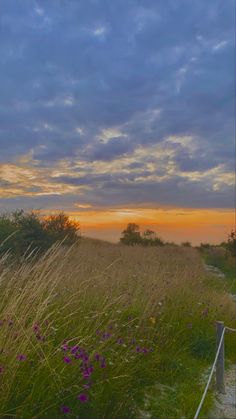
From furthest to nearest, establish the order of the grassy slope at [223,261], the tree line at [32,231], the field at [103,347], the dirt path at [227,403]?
1. the grassy slope at [223,261]
2. the tree line at [32,231]
3. the dirt path at [227,403]
4. the field at [103,347]

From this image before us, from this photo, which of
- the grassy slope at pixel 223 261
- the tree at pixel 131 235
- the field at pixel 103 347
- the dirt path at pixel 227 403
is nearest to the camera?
the field at pixel 103 347

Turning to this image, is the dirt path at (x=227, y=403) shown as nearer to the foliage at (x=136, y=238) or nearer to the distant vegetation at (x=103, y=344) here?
the distant vegetation at (x=103, y=344)

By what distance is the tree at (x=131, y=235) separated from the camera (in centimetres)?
3164

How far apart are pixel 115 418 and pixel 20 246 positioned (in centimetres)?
941

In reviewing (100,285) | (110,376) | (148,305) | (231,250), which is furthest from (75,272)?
(231,250)

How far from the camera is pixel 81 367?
12.1ft

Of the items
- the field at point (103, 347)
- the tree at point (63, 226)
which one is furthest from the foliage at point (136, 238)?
the field at point (103, 347)

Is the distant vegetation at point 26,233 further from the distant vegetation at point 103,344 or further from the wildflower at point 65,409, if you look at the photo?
the wildflower at point 65,409

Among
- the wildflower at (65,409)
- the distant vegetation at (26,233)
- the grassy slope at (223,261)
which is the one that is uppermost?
the distant vegetation at (26,233)

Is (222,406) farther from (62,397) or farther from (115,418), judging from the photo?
(62,397)

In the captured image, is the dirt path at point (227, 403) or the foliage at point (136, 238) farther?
the foliage at point (136, 238)

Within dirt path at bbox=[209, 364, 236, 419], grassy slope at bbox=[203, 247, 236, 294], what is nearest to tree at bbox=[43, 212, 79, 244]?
grassy slope at bbox=[203, 247, 236, 294]

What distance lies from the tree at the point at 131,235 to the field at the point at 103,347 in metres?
23.0

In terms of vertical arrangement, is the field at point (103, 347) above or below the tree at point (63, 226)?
below
